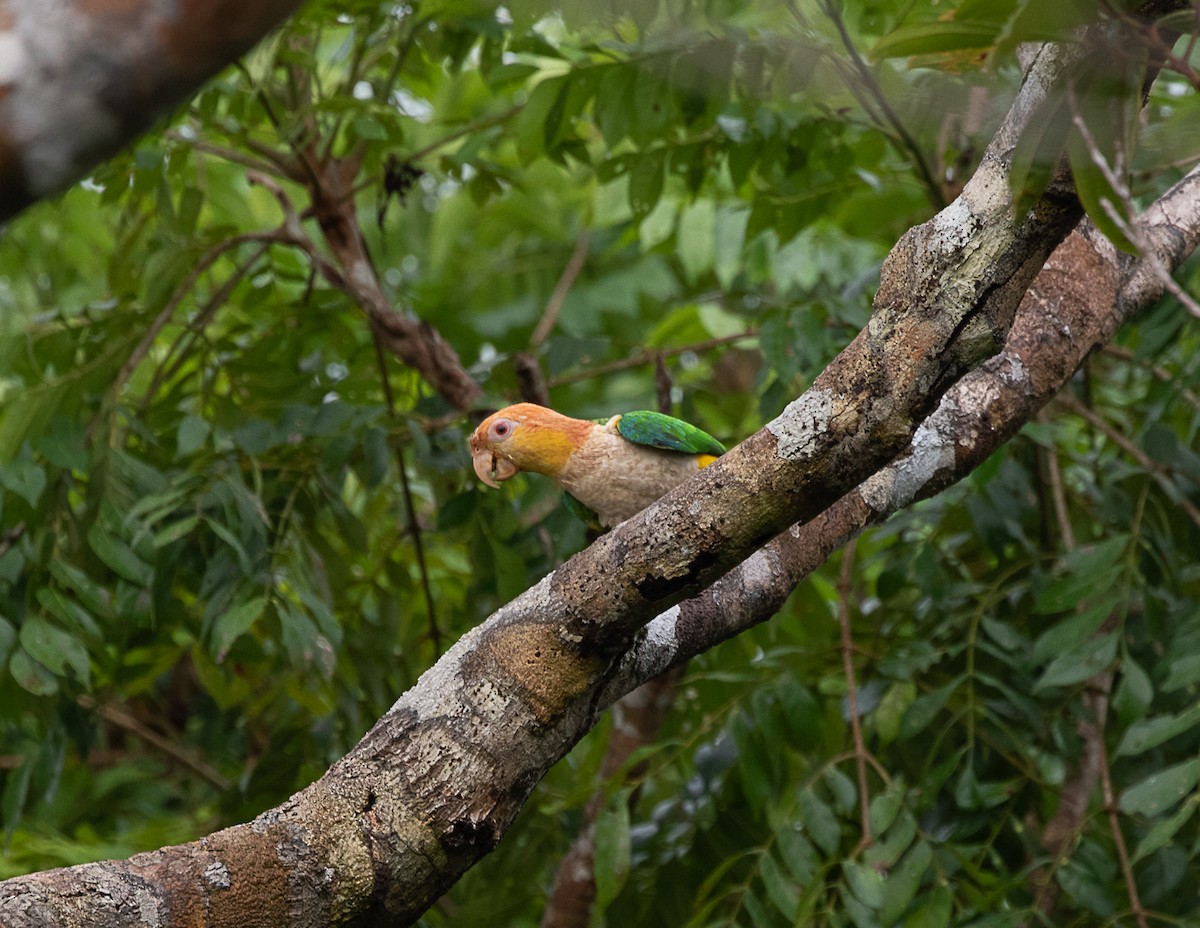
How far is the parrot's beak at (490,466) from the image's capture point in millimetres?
3455

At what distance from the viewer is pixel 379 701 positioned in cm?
390

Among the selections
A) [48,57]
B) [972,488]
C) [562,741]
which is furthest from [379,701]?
[48,57]

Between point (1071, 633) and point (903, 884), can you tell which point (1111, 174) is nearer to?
point (903, 884)

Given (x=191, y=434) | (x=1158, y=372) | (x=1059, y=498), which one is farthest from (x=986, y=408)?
(x=191, y=434)

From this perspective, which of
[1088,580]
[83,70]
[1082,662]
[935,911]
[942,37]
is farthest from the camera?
[1088,580]

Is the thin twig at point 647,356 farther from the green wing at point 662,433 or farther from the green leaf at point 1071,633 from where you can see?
the green leaf at point 1071,633

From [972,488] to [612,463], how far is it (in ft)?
4.39

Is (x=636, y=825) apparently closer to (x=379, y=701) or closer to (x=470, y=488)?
(x=379, y=701)

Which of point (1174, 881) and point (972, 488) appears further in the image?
point (972, 488)

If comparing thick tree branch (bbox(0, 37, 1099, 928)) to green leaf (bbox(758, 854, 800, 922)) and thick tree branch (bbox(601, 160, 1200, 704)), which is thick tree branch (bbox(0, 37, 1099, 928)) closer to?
thick tree branch (bbox(601, 160, 1200, 704))

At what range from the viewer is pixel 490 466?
3.47m

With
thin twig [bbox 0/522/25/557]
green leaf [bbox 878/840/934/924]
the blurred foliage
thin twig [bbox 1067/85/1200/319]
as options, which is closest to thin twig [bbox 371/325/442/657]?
the blurred foliage

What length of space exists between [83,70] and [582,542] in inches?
110

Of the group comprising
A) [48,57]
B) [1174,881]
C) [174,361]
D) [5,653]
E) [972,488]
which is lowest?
[1174,881]
